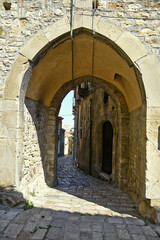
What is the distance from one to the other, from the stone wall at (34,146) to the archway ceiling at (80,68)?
0.31 metres

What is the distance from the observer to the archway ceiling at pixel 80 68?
387 cm

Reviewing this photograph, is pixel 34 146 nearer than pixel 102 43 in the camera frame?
No

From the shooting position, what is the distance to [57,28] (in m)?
3.46

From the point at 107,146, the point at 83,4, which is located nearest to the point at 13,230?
the point at 83,4

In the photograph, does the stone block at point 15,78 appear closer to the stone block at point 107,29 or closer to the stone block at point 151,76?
the stone block at point 107,29

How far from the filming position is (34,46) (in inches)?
137

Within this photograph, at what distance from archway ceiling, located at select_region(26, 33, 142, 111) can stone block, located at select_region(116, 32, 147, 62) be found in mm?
319

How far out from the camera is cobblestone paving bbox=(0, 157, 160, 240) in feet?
8.71

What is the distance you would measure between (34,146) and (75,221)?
6.68 feet

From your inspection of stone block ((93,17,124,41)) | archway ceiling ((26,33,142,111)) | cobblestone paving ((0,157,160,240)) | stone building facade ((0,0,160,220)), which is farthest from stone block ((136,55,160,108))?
cobblestone paving ((0,157,160,240))

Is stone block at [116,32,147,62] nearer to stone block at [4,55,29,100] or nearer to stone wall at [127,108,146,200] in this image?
stone wall at [127,108,146,200]

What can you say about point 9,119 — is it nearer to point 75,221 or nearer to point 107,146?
point 75,221

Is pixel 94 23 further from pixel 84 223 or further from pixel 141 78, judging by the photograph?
pixel 84 223

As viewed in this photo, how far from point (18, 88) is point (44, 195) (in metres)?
2.58
